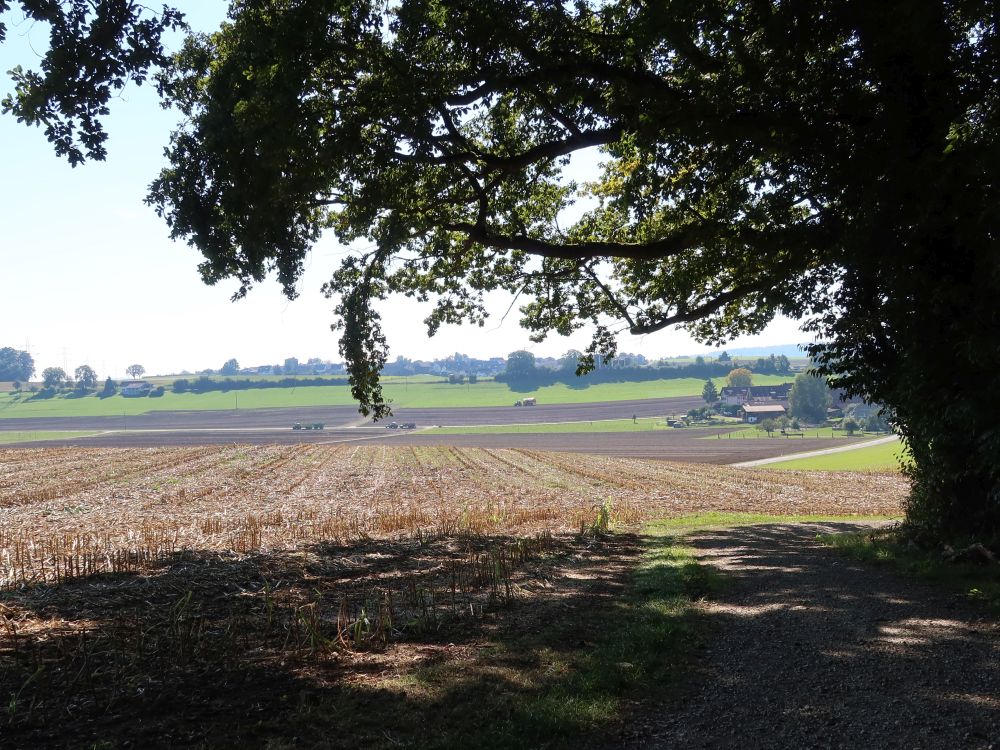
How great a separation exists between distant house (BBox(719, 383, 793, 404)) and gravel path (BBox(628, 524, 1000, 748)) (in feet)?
441

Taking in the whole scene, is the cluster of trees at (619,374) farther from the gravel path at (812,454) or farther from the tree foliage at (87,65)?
the tree foliage at (87,65)

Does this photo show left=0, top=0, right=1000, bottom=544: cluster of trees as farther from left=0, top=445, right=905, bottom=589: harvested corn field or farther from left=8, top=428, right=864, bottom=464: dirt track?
left=8, top=428, right=864, bottom=464: dirt track

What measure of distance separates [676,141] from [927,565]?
7.63 m

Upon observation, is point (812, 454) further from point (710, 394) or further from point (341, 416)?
point (341, 416)

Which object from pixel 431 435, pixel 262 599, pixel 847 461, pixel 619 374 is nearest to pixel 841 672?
pixel 262 599

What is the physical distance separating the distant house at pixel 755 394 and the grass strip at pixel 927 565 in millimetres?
129415

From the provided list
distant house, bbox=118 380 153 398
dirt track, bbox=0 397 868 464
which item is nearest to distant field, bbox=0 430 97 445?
dirt track, bbox=0 397 868 464

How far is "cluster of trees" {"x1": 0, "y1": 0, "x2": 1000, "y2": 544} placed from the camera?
987 cm

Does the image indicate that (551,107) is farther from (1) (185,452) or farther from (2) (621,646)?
(1) (185,452)

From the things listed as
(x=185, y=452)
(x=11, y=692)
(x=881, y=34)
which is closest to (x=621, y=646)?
(x=11, y=692)

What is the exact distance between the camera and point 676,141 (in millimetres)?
12516

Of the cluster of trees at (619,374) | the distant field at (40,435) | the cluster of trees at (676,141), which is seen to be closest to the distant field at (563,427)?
the distant field at (40,435)

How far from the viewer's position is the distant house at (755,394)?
137 meters

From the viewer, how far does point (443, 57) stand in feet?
42.8
